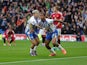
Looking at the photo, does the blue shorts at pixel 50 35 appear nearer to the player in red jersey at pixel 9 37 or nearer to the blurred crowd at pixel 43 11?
the player in red jersey at pixel 9 37

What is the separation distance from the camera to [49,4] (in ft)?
128

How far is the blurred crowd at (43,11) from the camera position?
37031mm

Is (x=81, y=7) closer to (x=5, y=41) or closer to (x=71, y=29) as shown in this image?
(x=71, y=29)

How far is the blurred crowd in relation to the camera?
3703 centimetres

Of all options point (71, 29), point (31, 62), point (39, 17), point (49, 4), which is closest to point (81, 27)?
point (71, 29)

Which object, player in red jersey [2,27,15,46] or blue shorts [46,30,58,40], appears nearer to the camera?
blue shorts [46,30,58,40]

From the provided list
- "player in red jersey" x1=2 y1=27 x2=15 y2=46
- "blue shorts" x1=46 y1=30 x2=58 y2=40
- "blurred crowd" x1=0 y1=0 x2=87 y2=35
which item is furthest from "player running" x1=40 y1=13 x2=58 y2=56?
"blurred crowd" x1=0 y1=0 x2=87 y2=35

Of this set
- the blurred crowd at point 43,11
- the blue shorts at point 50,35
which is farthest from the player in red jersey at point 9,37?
the blue shorts at point 50,35

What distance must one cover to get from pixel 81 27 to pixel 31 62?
20.3 metres

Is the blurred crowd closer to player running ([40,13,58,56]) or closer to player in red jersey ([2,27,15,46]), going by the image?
player in red jersey ([2,27,15,46])

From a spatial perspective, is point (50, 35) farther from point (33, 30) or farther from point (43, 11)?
point (43, 11)

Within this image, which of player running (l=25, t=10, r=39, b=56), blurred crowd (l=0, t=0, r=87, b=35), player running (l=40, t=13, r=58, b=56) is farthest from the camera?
blurred crowd (l=0, t=0, r=87, b=35)

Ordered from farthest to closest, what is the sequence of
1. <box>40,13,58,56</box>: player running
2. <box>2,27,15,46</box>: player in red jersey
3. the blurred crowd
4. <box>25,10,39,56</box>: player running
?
the blurred crowd, <box>2,27,15,46</box>: player in red jersey, <box>25,10,39,56</box>: player running, <box>40,13,58,56</box>: player running

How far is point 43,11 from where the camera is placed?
37938 mm
